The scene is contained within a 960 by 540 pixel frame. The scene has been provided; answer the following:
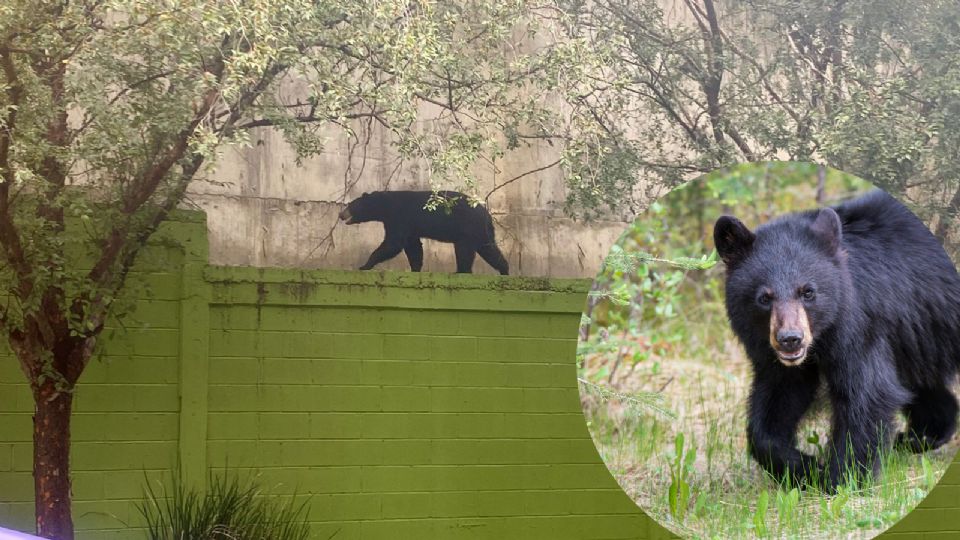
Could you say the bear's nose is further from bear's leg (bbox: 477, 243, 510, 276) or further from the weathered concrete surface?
bear's leg (bbox: 477, 243, 510, 276)

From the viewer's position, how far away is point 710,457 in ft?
14.3

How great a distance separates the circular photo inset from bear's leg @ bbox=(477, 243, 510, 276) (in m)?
0.51

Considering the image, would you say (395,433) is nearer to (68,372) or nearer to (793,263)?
(68,372)

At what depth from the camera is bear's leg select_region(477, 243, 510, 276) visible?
4.98m

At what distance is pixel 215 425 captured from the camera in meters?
4.55

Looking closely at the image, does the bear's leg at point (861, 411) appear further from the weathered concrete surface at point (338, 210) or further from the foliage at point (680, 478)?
the weathered concrete surface at point (338, 210)

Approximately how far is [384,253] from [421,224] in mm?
229

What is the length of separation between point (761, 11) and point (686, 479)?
2.56 meters

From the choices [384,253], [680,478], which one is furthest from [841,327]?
[384,253]

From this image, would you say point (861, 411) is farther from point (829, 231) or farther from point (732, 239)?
point (732, 239)

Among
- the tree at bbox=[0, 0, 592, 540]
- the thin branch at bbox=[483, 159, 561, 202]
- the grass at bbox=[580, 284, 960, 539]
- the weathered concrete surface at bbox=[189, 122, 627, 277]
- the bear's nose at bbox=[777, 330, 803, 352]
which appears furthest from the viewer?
the thin branch at bbox=[483, 159, 561, 202]

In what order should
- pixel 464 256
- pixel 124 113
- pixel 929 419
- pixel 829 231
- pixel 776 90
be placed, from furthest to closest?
1. pixel 776 90
2. pixel 464 256
3. pixel 929 419
4. pixel 124 113
5. pixel 829 231

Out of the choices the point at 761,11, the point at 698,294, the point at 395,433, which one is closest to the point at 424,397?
the point at 395,433

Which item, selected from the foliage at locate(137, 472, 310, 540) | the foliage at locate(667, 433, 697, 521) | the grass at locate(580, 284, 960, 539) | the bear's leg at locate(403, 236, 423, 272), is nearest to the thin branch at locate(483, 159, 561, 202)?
the bear's leg at locate(403, 236, 423, 272)
